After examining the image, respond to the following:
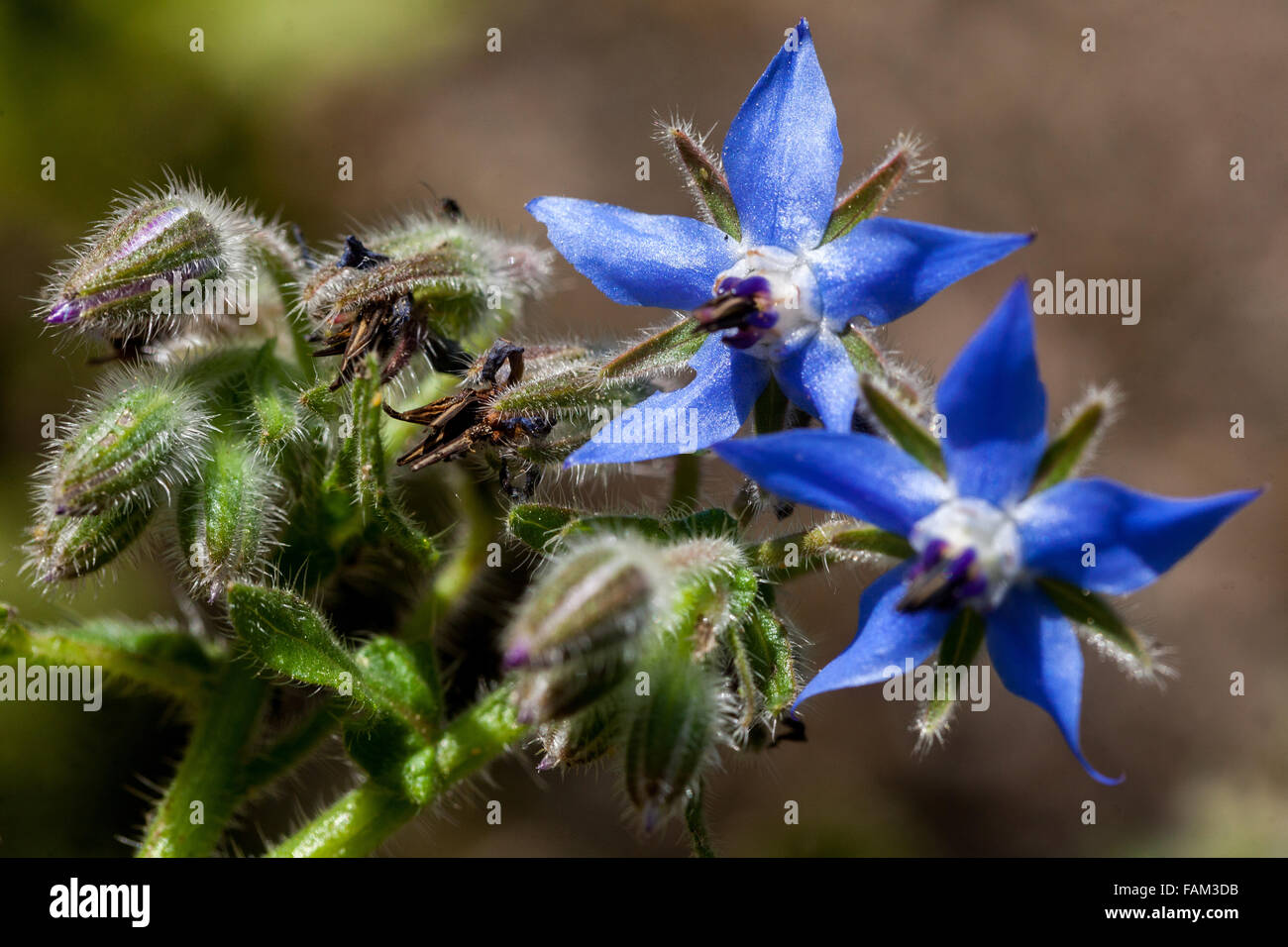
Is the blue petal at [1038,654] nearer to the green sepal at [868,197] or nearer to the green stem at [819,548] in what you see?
the green stem at [819,548]

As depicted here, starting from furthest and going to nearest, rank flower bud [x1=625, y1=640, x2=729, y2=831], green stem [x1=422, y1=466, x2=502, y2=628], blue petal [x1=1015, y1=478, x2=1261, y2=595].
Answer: green stem [x1=422, y1=466, x2=502, y2=628]
flower bud [x1=625, y1=640, x2=729, y2=831]
blue petal [x1=1015, y1=478, x2=1261, y2=595]

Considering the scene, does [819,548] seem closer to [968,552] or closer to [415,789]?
[968,552]

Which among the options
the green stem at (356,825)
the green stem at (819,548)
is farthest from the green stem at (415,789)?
the green stem at (819,548)

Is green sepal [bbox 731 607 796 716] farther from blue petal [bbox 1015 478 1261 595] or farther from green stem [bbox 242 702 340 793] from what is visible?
green stem [bbox 242 702 340 793]

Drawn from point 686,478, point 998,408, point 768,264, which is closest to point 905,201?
point 686,478

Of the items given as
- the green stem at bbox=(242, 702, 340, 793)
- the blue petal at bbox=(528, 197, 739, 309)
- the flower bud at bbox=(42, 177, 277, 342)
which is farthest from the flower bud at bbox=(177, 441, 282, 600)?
the blue petal at bbox=(528, 197, 739, 309)

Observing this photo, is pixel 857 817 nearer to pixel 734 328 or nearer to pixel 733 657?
pixel 733 657

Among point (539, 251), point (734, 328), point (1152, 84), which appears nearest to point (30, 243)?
point (539, 251)
